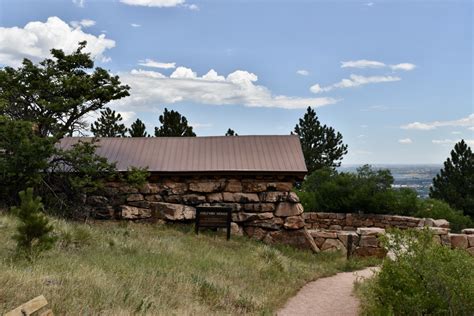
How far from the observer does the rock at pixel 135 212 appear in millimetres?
12492

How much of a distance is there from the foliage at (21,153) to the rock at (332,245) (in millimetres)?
7685

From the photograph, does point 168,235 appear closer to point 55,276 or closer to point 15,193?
point 15,193

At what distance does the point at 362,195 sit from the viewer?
1602 cm

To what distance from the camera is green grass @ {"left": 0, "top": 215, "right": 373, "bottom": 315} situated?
482 centimetres

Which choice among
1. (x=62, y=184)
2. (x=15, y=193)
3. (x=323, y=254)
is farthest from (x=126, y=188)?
(x=323, y=254)

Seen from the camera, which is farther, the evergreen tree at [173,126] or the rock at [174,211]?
the evergreen tree at [173,126]

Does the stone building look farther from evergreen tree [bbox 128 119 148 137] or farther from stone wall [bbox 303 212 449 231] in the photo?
evergreen tree [bbox 128 119 148 137]

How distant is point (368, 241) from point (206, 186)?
4.68 m

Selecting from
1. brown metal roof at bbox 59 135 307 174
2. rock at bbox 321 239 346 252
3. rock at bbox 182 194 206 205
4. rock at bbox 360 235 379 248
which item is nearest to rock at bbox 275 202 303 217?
brown metal roof at bbox 59 135 307 174

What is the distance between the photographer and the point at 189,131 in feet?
76.0

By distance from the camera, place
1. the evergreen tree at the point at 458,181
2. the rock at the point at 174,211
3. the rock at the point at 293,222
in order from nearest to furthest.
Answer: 1. the rock at the point at 174,211
2. the rock at the point at 293,222
3. the evergreen tree at the point at 458,181

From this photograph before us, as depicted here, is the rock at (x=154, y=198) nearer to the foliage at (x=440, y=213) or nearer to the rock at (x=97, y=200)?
the rock at (x=97, y=200)

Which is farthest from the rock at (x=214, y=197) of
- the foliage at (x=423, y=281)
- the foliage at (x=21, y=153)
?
the foliage at (x=423, y=281)

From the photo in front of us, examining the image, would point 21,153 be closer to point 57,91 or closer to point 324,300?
point 57,91
